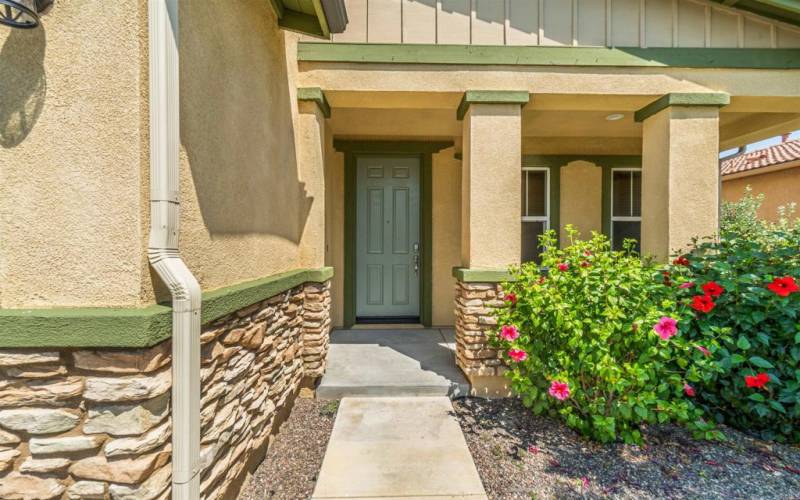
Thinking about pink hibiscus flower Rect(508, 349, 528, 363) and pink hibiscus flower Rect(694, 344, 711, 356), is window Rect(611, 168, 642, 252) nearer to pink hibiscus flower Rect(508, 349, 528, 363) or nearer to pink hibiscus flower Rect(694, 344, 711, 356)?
pink hibiscus flower Rect(694, 344, 711, 356)

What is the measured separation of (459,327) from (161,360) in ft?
8.44

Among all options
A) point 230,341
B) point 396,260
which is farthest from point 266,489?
point 396,260

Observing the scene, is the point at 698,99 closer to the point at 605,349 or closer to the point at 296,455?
the point at 605,349

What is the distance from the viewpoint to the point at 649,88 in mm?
3363

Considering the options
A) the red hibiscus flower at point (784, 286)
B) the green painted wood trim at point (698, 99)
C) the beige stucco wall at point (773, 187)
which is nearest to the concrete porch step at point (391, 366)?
the red hibiscus flower at point (784, 286)

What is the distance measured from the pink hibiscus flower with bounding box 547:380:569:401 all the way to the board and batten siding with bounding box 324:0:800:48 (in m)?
3.05

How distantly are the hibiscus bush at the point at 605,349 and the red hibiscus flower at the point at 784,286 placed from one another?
549 mm

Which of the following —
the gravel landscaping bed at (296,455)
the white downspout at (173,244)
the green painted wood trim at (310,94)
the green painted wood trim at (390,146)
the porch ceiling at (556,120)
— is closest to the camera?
the white downspout at (173,244)

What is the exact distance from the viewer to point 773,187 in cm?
891

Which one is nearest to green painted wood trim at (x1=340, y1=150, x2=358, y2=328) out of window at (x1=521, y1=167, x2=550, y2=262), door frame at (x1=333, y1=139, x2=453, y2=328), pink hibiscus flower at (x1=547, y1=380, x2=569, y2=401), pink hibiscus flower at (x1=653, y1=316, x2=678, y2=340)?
door frame at (x1=333, y1=139, x2=453, y2=328)

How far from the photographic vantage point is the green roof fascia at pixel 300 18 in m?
2.80

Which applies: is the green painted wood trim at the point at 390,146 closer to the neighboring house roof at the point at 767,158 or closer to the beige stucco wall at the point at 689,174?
the beige stucco wall at the point at 689,174

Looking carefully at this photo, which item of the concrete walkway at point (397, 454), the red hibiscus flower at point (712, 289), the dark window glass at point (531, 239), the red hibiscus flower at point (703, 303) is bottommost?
the concrete walkway at point (397, 454)

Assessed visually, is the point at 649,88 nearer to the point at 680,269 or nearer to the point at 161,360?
the point at 680,269
